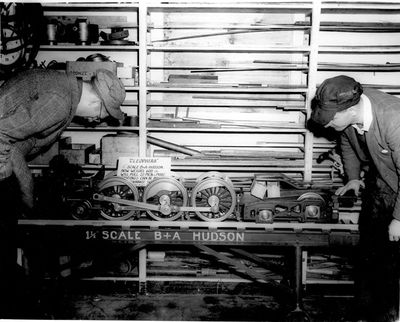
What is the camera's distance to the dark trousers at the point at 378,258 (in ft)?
8.39

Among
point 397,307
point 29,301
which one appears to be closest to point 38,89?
point 29,301

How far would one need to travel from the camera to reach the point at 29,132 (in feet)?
7.50

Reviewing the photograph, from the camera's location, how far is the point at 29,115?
224cm

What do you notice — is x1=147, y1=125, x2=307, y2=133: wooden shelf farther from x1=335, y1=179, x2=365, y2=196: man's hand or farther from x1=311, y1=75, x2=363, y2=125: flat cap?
x1=311, y1=75, x2=363, y2=125: flat cap

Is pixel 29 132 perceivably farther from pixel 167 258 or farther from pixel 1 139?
pixel 167 258

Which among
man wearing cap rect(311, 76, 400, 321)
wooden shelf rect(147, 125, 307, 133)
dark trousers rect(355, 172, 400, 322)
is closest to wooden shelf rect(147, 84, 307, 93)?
wooden shelf rect(147, 125, 307, 133)

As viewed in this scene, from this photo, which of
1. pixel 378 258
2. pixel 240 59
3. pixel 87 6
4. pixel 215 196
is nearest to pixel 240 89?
pixel 240 59

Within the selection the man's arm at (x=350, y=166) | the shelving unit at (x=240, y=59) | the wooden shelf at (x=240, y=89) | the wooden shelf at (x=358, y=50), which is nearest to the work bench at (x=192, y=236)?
the man's arm at (x=350, y=166)

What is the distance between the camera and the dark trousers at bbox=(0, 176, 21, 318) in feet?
7.91

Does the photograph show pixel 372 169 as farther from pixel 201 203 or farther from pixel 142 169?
pixel 142 169

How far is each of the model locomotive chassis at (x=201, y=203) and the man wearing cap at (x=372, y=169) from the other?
0.28 metres

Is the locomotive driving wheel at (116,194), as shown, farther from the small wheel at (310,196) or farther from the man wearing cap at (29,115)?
the small wheel at (310,196)

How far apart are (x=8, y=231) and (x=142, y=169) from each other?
1.00 meters

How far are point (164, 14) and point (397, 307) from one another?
3294 mm
